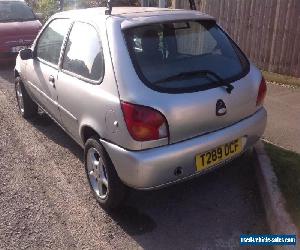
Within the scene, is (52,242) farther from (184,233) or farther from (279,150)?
(279,150)

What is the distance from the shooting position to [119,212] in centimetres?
349

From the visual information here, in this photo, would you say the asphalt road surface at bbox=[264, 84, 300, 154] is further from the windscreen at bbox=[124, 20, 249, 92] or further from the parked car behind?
the parked car behind

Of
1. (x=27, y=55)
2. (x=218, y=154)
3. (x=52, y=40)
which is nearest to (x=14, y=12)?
(x=27, y=55)

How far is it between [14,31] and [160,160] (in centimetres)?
712

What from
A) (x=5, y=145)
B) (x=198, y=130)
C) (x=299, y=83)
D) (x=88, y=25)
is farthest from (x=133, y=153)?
(x=299, y=83)

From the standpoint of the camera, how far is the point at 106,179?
3424mm

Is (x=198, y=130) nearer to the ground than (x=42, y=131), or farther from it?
farther from it

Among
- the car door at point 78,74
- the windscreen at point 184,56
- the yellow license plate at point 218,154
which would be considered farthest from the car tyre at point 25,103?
the yellow license plate at point 218,154

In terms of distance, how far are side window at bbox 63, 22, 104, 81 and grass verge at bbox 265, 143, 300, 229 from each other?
1.97 m

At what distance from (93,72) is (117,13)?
0.69 meters

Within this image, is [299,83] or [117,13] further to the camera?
[299,83]

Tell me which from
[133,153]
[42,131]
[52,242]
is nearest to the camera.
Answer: [133,153]

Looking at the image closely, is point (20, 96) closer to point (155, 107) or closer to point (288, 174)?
point (155, 107)

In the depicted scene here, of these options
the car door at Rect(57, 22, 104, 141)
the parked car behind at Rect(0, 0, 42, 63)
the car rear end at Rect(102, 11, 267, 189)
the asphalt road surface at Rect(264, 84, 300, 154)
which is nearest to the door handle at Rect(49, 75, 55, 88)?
the car door at Rect(57, 22, 104, 141)
